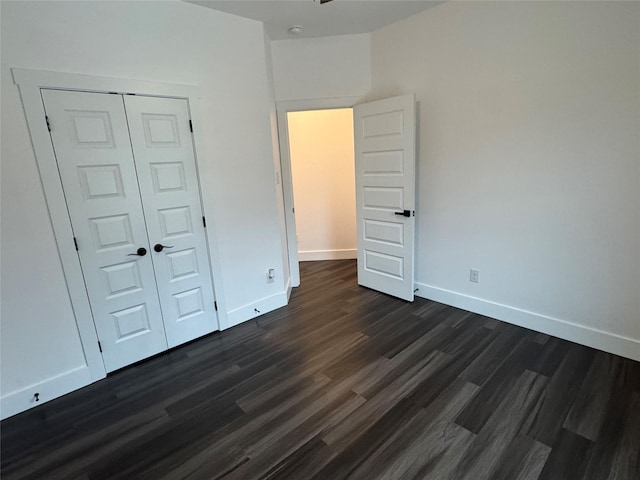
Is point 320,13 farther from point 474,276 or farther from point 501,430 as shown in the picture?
point 501,430

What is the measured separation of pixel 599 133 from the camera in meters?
2.26

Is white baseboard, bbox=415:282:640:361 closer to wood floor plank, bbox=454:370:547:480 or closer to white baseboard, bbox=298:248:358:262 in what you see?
wood floor plank, bbox=454:370:547:480

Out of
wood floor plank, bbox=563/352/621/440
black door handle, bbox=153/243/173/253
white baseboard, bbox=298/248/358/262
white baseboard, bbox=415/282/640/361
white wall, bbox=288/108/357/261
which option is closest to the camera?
wood floor plank, bbox=563/352/621/440

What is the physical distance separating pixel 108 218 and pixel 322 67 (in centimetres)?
267

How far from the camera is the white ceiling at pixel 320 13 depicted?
2.66 meters

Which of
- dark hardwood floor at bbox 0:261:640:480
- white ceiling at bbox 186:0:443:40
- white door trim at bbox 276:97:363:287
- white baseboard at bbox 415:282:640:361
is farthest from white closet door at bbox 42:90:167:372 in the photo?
white baseboard at bbox 415:282:640:361

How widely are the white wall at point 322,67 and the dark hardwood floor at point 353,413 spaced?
2.67 metres

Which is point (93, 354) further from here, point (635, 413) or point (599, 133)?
point (599, 133)

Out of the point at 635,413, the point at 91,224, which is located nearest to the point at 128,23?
the point at 91,224

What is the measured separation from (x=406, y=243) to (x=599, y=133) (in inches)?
69.0

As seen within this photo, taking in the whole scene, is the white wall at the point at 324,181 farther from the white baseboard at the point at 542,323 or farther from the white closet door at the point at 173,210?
the white closet door at the point at 173,210

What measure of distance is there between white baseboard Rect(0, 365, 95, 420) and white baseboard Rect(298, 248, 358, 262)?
A: 3.42 meters

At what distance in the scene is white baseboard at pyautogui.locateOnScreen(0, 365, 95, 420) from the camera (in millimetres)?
2131

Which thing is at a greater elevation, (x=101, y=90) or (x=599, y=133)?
(x=101, y=90)
